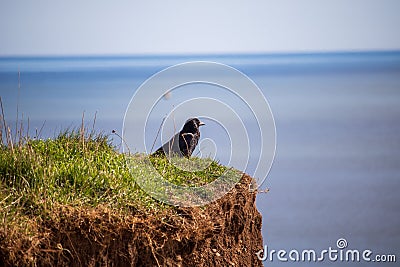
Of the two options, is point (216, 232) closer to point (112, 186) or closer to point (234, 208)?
point (234, 208)

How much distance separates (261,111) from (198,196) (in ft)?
1.91

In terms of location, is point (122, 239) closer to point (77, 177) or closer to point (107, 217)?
point (107, 217)

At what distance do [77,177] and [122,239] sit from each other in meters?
0.46

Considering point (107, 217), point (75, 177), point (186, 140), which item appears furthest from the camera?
point (186, 140)

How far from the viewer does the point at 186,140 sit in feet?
14.4

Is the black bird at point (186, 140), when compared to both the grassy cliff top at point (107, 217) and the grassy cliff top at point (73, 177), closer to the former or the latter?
the grassy cliff top at point (73, 177)

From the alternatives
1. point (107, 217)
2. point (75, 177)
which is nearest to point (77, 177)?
point (75, 177)

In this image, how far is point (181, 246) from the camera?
12.0 feet

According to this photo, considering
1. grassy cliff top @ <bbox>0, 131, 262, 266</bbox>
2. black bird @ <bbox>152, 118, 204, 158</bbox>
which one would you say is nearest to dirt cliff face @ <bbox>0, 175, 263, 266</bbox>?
grassy cliff top @ <bbox>0, 131, 262, 266</bbox>

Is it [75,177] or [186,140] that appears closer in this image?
[75,177]

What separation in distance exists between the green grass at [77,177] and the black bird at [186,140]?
95 mm

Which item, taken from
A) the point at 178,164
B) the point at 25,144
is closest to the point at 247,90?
the point at 178,164

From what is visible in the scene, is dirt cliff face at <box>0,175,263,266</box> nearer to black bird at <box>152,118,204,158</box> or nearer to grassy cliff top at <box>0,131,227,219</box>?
grassy cliff top at <box>0,131,227,219</box>

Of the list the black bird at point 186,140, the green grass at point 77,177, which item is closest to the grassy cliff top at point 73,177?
the green grass at point 77,177
